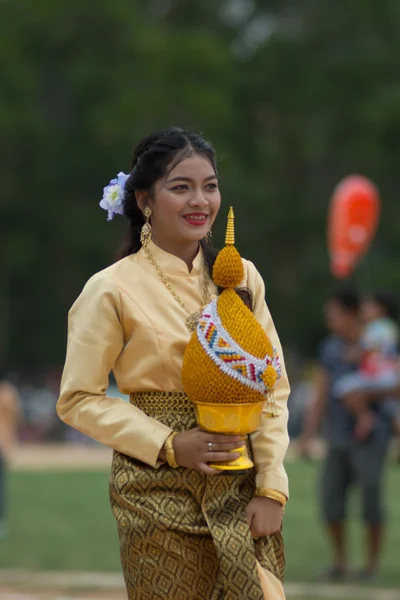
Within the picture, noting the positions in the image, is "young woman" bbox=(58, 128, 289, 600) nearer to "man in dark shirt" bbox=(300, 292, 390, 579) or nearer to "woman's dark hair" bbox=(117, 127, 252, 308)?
"woman's dark hair" bbox=(117, 127, 252, 308)

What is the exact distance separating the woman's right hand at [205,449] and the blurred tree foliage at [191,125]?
102ft

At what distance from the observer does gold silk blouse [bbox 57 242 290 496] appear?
3562 mm

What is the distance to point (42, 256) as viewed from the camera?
37.0 m

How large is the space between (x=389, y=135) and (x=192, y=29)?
26.1 ft

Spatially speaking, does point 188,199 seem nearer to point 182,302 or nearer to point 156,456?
point 182,302

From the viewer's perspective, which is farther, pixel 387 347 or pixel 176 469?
pixel 387 347

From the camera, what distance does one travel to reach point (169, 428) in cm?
358

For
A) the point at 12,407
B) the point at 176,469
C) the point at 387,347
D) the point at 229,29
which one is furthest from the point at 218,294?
the point at 229,29

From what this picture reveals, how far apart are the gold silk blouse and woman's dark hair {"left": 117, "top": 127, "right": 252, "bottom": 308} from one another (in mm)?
224

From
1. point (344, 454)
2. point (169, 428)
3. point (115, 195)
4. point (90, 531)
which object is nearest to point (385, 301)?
point (344, 454)

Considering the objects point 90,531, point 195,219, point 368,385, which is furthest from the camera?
point 90,531

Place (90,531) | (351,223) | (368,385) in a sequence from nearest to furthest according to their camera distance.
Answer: (368,385)
(90,531)
(351,223)

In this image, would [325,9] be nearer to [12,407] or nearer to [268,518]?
[12,407]

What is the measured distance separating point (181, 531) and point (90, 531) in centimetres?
724
